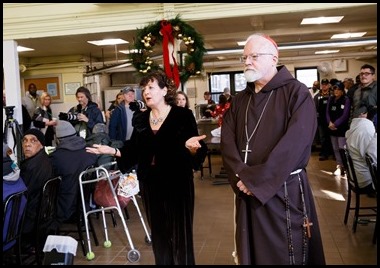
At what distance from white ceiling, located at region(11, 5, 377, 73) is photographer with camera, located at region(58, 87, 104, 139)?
3.75ft

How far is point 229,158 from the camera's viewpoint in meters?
2.59

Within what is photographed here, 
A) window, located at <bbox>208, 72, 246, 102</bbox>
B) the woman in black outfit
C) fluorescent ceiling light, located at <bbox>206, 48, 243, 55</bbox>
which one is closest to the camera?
the woman in black outfit

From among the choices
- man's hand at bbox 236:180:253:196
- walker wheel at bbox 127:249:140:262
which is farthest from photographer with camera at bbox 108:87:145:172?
man's hand at bbox 236:180:253:196

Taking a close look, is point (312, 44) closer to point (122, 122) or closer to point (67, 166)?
point (122, 122)

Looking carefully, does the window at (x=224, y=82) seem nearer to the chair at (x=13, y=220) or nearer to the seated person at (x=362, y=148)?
the seated person at (x=362, y=148)

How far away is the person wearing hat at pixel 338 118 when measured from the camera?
7663 mm

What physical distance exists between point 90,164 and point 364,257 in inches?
97.6

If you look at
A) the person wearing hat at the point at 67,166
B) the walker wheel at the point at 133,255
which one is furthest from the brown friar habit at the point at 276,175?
the person wearing hat at the point at 67,166

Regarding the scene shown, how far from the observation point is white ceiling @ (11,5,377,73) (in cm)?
721

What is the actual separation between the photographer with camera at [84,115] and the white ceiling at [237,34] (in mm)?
1143

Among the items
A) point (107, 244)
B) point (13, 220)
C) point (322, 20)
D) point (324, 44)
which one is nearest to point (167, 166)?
point (13, 220)

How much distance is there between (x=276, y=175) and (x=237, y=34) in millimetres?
7530

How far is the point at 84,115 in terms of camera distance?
5.61 m

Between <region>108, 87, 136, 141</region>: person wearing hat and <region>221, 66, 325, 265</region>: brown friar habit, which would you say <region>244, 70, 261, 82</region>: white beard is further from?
<region>108, 87, 136, 141</region>: person wearing hat
